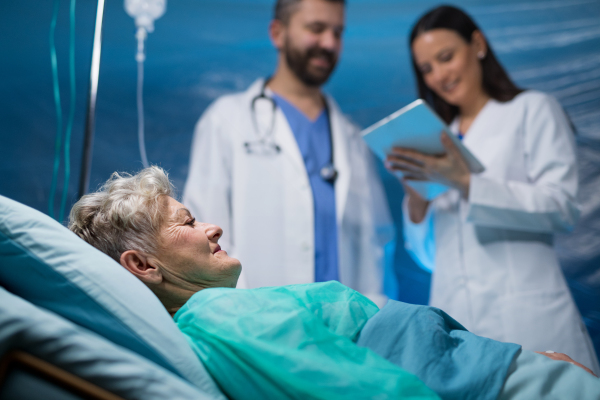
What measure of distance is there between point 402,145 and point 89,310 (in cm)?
121

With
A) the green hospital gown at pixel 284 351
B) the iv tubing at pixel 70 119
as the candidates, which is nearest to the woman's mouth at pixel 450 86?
the green hospital gown at pixel 284 351

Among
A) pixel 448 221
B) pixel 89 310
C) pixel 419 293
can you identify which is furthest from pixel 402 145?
pixel 89 310

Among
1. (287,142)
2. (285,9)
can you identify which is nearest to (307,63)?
(285,9)

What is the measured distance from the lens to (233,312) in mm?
789

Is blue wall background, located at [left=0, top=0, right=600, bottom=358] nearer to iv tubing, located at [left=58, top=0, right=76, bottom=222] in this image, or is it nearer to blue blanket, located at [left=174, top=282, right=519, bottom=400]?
iv tubing, located at [left=58, top=0, right=76, bottom=222]

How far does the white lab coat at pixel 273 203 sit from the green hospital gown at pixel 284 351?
1015 mm

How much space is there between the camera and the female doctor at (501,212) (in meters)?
1.62

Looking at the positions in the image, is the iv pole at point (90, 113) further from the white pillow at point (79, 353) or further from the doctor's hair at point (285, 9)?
the white pillow at point (79, 353)

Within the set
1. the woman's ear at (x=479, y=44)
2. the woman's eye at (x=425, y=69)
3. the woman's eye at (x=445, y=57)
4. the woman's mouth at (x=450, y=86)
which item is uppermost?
the woman's ear at (x=479, y=44)

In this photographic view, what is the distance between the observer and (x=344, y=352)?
75 cm

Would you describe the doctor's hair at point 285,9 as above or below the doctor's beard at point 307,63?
above

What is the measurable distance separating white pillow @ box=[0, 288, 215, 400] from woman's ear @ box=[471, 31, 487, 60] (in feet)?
5.64

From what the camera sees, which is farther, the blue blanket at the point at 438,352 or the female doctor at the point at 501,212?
the female doctor at the point at 501,212

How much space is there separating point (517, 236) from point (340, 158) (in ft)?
2.30
